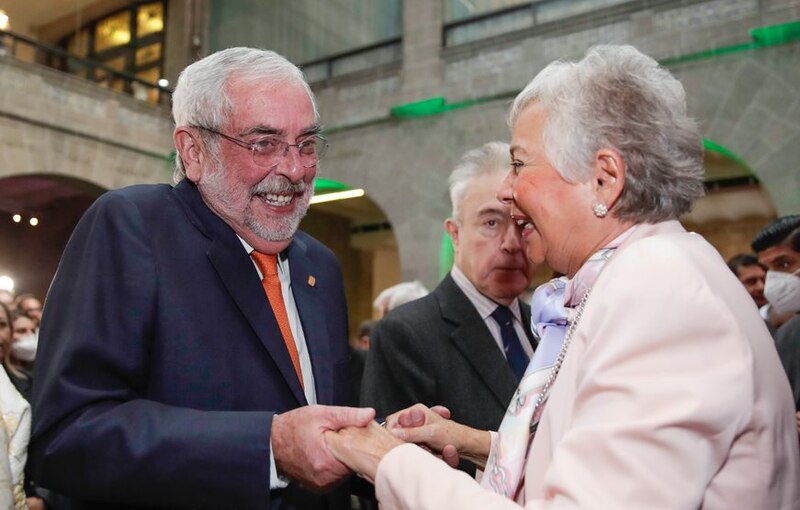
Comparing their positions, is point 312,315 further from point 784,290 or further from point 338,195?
point 338,195

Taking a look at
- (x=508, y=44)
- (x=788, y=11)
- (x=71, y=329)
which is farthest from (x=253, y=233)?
(x=508, y=44)

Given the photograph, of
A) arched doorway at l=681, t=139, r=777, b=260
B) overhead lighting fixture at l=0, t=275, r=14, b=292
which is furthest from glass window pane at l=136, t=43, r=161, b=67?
arched doorway at l=681, t=139, r=777, b=260

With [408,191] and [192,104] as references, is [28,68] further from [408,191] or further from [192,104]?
[192,104]

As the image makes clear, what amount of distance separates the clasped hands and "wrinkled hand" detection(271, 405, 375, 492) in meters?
0.02

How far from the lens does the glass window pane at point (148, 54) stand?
513 inches

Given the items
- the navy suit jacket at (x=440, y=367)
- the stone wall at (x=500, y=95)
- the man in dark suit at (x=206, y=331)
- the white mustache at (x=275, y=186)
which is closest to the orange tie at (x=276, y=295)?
the man in dark suit at (x=206, y=331)

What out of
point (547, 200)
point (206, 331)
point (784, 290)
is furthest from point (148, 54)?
point (547, 200)

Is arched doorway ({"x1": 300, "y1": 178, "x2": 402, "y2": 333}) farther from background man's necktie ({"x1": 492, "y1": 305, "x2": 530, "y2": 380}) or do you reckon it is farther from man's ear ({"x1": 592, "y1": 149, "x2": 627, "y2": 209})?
man's ear ({"x1": 592, "y1": 149, "x2": 627, "y2": 209})

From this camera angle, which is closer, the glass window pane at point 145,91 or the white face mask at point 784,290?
the white face mask at point 784,290

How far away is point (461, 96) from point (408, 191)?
1567 mm

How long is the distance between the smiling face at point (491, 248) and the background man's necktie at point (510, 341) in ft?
0.15

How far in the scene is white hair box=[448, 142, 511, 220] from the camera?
271cm

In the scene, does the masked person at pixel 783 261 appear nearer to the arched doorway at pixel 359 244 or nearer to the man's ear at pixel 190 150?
the man's ear at pixel 190 150

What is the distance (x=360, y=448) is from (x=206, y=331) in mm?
440
